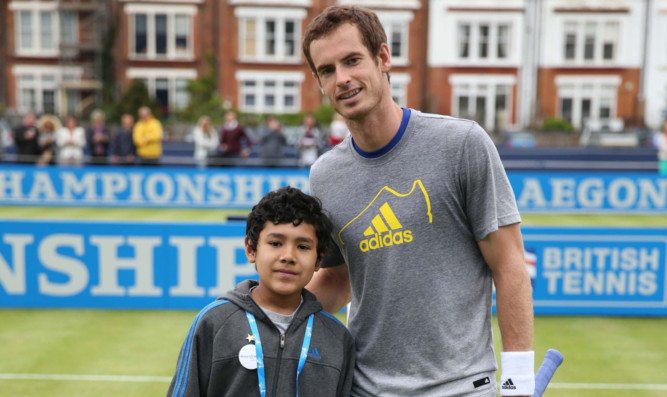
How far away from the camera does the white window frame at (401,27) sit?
39.1 meters

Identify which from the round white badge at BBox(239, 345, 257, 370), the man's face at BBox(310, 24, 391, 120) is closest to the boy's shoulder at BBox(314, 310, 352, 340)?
the round white badge at BBox(239, 345, 257, 370)

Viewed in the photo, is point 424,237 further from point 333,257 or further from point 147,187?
point 147,187

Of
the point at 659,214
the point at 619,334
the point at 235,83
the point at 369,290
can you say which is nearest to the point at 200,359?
the point at 369,290

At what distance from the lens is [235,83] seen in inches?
1535

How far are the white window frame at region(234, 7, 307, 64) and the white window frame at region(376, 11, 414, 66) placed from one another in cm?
451

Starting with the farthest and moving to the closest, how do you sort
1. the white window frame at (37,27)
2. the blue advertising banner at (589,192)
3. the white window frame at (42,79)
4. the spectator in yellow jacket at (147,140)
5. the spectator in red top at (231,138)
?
the white window frame at (42,79) < the white window frame at (37,27) < the spectator in red top at (231,138) < the spectator in yellow jacket at (147,140) < the blue advertising banner at (589,192)

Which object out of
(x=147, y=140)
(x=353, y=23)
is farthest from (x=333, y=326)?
(x=147, y=140)

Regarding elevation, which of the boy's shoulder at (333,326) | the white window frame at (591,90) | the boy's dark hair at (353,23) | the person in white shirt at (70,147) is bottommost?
the person in white shirt at (70,147)

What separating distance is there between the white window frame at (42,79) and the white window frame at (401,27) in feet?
54.3

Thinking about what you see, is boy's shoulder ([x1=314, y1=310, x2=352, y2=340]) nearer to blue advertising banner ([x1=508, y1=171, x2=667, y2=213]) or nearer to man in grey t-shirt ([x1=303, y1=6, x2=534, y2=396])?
man in grey t-shirt ([x1=303, y1=6, x2=534, y2=396])

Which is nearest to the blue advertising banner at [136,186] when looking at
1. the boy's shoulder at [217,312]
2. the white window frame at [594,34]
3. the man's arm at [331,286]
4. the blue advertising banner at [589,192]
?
the blue advertising banner at [589,192]

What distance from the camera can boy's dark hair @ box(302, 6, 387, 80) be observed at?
2447mm

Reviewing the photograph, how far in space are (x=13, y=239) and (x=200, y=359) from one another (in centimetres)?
682

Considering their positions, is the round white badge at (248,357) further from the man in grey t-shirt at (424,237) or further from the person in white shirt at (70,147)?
the person in white shirt at (70,147)
